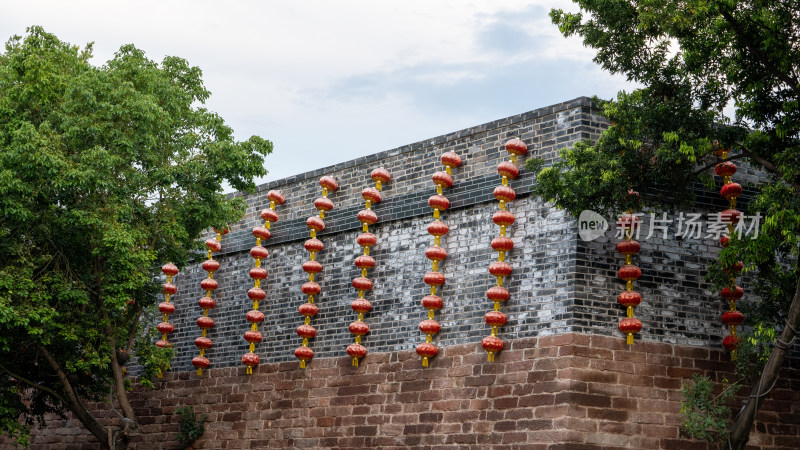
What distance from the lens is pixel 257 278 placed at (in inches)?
650

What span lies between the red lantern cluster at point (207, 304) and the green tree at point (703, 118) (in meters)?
7.46

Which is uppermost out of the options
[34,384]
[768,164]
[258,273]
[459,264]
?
[768,164]

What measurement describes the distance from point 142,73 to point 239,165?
1.86 metres

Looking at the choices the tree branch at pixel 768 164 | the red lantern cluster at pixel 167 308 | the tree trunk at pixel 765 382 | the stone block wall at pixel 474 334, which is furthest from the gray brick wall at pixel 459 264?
the tree branch at pixel 768 164

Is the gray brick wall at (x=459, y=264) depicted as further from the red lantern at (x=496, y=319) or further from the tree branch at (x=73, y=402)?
the tree branch at (x=73, y=402)

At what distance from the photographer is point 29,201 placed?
1355 cm

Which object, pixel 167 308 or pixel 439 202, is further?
pixel 167 308

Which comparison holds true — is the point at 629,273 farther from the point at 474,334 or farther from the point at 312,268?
the point at 312,268

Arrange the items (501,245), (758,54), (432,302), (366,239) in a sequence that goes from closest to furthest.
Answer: (758,54), (501,245), (432,302), (366,239)

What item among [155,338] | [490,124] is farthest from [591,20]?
[155,338]

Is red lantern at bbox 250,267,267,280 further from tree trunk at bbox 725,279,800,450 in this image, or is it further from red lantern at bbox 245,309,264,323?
tree trunk at bbox 725,279,800,450

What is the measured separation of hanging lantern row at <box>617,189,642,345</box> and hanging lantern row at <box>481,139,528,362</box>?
1370mm

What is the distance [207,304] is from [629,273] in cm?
790

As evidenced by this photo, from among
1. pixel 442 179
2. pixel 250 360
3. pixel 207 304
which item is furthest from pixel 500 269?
pixel 207 304
